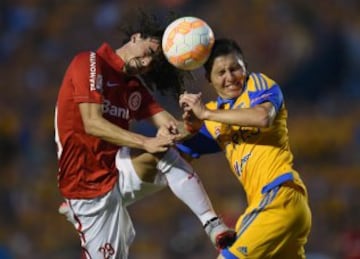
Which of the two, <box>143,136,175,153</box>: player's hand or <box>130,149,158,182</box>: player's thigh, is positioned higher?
<box>143,136,175,153</box>: player's hand

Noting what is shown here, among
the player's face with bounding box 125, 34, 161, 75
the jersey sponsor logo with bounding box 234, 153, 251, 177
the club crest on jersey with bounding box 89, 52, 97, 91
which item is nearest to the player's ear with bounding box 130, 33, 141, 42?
the player's face with bounding box 125, 34, 161, 75

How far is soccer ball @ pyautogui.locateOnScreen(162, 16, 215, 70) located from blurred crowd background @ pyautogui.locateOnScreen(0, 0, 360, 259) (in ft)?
9.90

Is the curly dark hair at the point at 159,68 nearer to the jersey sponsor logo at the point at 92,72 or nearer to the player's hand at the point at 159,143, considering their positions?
the jersey sponsor logo at the point at 92,72

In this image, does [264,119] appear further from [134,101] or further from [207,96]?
[207,96]

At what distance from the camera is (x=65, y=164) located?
5867 millimetres

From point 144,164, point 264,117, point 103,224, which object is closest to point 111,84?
point 144,164

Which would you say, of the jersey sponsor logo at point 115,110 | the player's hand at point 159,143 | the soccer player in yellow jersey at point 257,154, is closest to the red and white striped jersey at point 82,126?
the jersey sponsor logo at point 115,110

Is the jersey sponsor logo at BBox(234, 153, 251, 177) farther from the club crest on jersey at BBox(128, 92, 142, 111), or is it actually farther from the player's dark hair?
the club crest on jersey at BBox(128, 92, 142, 111)

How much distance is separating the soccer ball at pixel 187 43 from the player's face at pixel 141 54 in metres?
0.25

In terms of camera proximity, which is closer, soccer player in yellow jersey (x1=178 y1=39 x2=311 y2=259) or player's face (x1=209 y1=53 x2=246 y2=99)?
soccer player in yellow jersey (x1=178 y1=39 x2=311 y2=259)

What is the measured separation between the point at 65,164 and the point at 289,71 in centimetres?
477

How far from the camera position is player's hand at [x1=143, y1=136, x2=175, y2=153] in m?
5.34

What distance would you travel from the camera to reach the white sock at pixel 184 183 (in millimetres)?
5641

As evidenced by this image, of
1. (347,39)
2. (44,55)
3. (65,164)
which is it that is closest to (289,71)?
(347,39)
